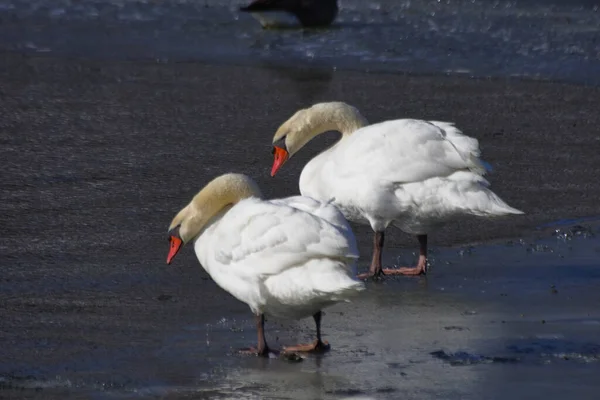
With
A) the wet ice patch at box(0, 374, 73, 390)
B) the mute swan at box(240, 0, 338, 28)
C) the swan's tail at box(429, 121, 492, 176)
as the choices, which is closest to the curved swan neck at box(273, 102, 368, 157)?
the swan's tail at box(429, 121, 492, 176)

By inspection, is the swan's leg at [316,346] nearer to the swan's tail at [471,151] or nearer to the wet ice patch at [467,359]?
the wet ice patch at [467,359]

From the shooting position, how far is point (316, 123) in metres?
7.96

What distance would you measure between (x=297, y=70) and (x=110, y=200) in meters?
6.47

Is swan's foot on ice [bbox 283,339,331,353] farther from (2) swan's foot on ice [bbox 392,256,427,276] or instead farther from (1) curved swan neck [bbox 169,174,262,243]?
(2) swan's foot on ice [bbox 392,256,427,276]

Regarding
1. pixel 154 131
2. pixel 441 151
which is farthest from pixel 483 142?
pixel 441 151

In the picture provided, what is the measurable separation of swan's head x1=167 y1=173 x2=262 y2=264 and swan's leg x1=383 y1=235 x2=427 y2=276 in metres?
1.39

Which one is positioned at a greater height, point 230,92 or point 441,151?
point 441,151

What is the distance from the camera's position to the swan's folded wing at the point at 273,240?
5.66 m

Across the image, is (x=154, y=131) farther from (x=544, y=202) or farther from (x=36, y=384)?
(x=36, y=384)

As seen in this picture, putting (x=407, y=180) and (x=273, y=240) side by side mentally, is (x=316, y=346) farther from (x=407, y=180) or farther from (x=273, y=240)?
(x=407, y=180)

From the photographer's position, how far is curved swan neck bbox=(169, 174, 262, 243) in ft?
20.3

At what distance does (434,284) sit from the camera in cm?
709

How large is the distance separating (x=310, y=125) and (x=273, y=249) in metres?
2.27

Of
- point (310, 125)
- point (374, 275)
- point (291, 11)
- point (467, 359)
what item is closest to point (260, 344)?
point (467, 359)
